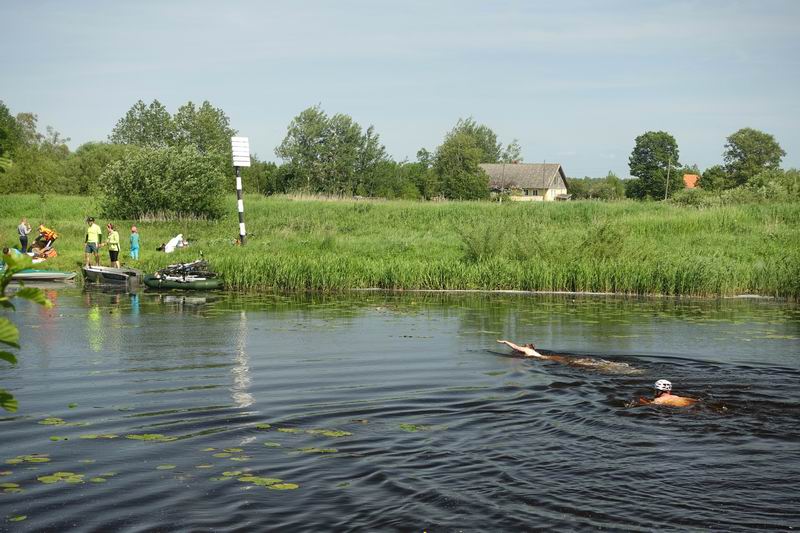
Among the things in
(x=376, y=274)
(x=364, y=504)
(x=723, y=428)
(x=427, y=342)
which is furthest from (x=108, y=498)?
(x=376, y=274)

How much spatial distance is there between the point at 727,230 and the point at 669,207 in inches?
319

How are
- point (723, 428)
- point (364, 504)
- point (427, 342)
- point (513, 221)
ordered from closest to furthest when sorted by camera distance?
point (364, 504) < point (723, 428) < point (427, 342) < point (513, 221)

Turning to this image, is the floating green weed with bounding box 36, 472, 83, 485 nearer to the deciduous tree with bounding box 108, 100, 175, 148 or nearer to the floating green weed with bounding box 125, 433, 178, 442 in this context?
the floating green weed with bounding box 125, 433, 178, 442

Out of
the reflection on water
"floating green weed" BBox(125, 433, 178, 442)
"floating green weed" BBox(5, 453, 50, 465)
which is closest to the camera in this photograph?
"floating green weed" BBox(5, 453, 50, 465)

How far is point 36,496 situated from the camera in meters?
8.09

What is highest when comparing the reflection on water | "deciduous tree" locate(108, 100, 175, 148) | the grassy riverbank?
A: "deciduous tree" locate(108, 100, 175, 148)

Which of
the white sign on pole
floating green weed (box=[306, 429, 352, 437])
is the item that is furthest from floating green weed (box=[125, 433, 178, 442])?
the white sign on pole

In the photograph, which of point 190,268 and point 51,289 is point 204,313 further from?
point 51,289

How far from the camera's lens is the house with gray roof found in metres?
99.4

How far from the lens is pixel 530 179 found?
331ft

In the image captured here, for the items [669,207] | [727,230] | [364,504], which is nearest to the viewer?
[364,504]

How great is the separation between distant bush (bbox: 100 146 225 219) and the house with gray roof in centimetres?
5635

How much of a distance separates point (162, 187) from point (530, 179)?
63258 mm

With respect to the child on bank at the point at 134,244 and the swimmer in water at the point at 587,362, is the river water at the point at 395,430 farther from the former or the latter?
the child on bank at the point at 134,244
